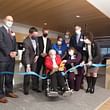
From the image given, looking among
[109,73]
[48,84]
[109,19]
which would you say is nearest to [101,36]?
[109,19]

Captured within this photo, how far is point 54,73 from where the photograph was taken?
3471 millimetres

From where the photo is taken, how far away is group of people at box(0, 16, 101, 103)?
3248 mm

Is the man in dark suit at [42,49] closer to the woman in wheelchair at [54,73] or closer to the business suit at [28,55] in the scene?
the business suit at [28,55]

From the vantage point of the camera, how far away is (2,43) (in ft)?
10.3

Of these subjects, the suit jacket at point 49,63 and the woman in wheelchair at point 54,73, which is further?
the suit jacket at point 49,63

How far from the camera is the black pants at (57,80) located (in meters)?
3.39

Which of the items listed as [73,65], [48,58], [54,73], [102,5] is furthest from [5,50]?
[102,5]

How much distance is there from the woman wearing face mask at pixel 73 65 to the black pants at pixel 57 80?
0.59 meters

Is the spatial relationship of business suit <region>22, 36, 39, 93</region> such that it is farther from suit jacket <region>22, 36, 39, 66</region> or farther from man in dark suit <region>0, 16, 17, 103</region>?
man in dark suit <region>0, 16, 17, 103</region>

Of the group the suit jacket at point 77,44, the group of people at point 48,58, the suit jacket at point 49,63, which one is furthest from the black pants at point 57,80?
the suit jacket at point 77,44

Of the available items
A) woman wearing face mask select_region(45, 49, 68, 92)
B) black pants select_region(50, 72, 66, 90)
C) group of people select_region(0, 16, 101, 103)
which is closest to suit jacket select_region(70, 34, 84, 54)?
group of people select_region(0, 16, 101, 103)

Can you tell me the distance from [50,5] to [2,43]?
185cm

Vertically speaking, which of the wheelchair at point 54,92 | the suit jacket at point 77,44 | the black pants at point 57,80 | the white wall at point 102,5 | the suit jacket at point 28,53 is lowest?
the wheelchair at point 54,92

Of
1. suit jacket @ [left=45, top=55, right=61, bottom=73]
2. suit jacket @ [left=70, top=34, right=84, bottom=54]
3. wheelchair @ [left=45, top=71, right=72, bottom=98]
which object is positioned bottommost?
wheelchair @ [left=45, top=71, right=72, bottom=98]
